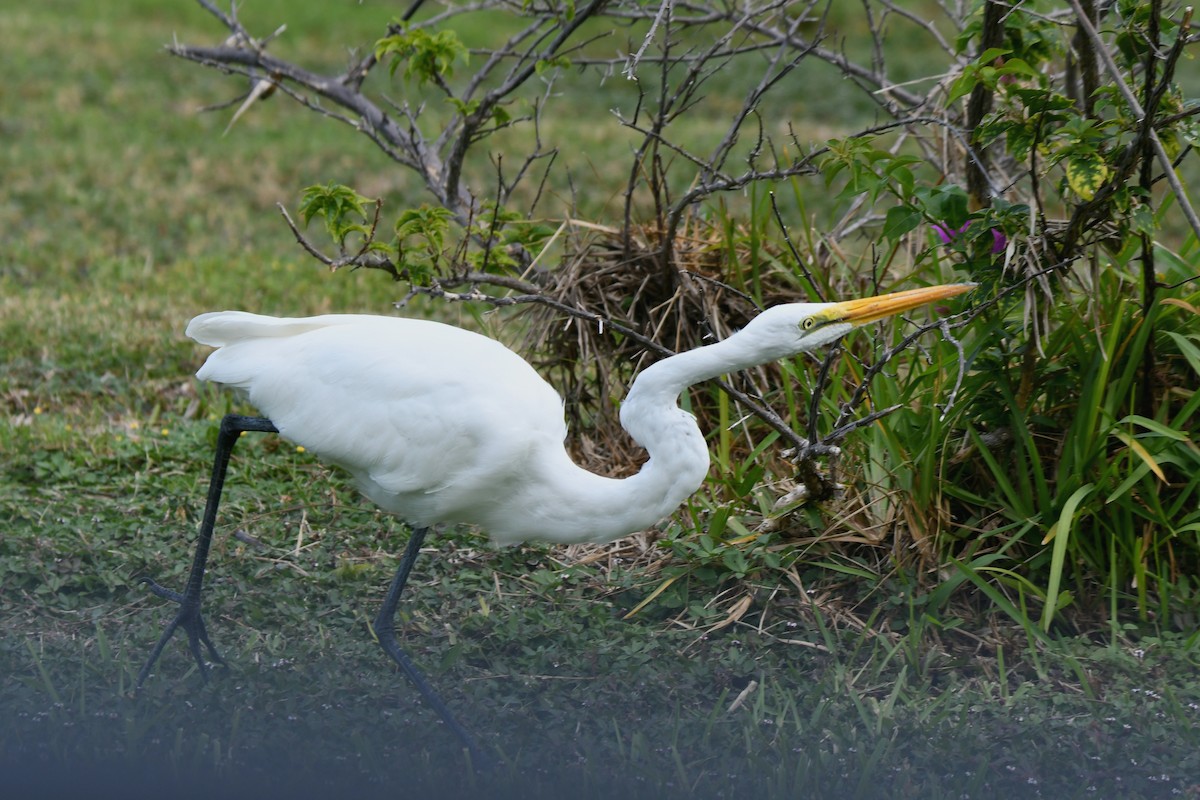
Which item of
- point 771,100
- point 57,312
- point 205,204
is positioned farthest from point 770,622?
point 771,100

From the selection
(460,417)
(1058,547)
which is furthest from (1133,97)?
(460,417)

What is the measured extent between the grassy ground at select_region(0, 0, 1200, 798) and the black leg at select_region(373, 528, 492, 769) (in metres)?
0.04

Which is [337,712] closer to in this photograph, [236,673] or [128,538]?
[236,673]

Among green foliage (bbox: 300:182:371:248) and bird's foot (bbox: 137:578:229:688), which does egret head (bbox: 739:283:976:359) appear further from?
bird's foot (bbox: 137:578:229:688)

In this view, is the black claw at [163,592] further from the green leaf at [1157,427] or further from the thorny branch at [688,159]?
the green leaf at [1157,427]

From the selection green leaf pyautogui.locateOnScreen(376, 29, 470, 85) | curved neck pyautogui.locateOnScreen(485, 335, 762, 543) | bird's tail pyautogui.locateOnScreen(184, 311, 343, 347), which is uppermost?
green leaf pyautogui.locateOnScreen(376, 29, 470, 85)

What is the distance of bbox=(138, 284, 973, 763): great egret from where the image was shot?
2.53 metres

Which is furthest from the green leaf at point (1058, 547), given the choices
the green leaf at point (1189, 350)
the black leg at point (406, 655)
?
the black leg at point (406, 655)

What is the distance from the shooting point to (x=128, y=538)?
11.7ft

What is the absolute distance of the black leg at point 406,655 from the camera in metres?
2.71

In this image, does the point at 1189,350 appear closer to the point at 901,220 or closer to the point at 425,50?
the point at 901,220

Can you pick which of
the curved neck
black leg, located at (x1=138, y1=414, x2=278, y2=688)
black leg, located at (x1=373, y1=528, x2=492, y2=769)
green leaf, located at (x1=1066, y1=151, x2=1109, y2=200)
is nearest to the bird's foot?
black leg, located at (x1=138, y1=414, x2=278, y2=688)

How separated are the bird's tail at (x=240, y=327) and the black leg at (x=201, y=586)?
0.65ft

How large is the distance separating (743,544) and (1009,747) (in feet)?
2.77
